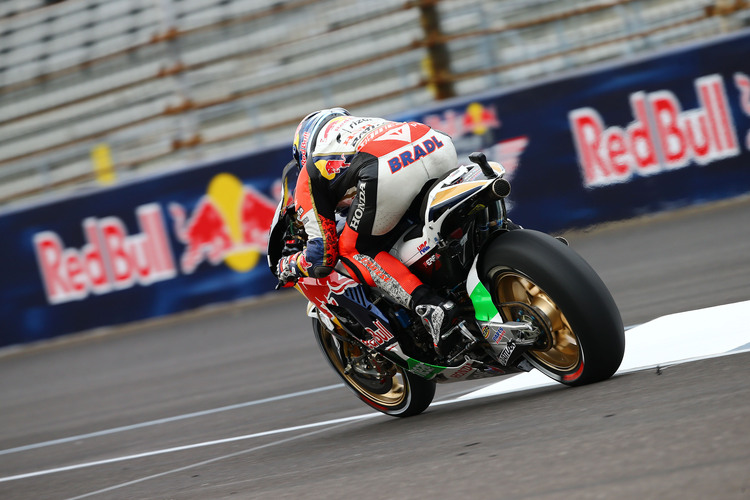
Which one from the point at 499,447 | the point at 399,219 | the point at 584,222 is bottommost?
the point at 584,222

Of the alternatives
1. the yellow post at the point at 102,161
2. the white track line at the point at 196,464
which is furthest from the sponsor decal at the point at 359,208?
the yellow post at the point at 102,161

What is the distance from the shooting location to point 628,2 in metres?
14.6

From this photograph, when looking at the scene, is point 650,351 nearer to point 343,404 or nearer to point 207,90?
point 343,404

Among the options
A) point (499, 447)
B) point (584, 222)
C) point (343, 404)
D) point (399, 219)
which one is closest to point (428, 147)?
point (399, 219)

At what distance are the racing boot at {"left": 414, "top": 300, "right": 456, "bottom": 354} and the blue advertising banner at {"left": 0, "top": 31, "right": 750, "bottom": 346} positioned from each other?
7940 millimetres

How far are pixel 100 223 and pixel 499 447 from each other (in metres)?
11.3

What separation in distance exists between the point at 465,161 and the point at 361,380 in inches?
255

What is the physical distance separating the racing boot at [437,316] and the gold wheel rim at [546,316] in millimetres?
255

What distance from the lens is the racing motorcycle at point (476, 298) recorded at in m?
4.88

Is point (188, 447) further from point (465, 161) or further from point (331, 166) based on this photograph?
point (465, 161)

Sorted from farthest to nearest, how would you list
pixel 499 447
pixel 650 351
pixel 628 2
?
pixel 628 2, pixel 650 351, pixel 499 447

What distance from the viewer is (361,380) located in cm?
636

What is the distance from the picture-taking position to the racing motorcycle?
4879 millimetres

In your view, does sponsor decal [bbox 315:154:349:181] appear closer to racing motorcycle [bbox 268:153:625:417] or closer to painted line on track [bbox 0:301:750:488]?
racing motorcycle [bbox 268:153:625:417]
